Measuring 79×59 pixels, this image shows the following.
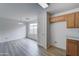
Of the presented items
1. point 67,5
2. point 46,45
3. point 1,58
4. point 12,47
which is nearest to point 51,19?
point 67,5

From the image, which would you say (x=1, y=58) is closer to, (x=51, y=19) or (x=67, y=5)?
(x=51, y=19)

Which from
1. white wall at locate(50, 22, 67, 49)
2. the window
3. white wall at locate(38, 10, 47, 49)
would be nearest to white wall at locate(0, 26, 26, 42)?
the window

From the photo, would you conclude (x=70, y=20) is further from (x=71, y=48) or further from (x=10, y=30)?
(x=10, y=30)

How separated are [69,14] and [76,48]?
0.52 metres

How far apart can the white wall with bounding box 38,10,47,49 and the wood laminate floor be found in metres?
0.09

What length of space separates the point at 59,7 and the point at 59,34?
42 centimetres

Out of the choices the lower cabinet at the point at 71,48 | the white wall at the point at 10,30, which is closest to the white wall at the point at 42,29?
the white wall at the point at 10,30

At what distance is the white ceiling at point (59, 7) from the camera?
148cm

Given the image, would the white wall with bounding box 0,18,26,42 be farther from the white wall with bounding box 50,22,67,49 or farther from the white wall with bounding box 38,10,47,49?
the white wall with bounding box 50,22,67,49

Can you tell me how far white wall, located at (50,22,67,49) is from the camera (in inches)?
61.7

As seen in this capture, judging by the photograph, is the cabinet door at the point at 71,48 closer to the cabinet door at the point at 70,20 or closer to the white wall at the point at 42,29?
the cabinet door at the point at 70,20

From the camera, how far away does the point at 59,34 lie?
1604 millimetres

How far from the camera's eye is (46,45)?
5.39ft

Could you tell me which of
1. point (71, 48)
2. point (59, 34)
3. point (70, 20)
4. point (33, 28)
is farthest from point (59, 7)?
point (71, 48)
